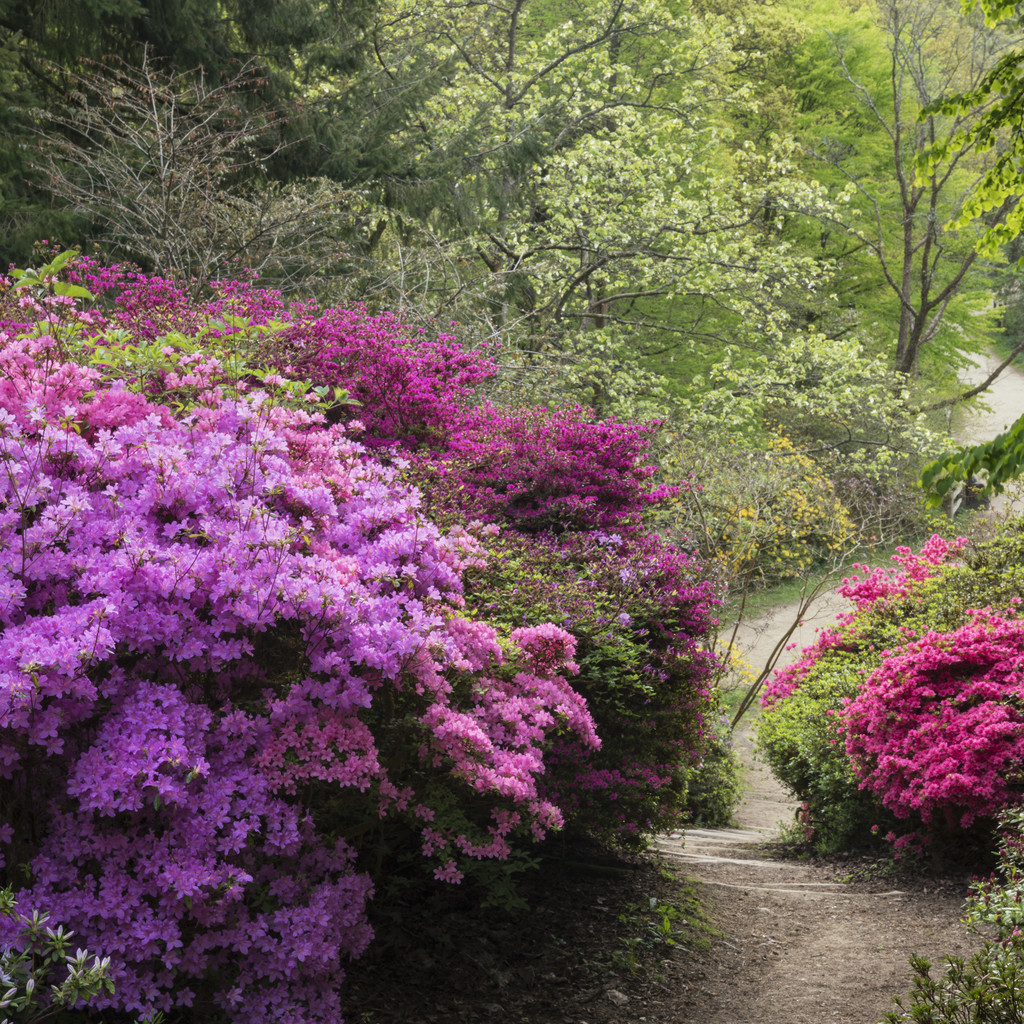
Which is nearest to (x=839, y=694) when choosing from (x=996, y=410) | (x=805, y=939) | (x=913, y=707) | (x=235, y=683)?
(x=913, y=707)

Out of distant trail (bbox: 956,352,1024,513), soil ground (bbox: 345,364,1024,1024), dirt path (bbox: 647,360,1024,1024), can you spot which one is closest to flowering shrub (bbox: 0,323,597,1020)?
soil ground (bbox: 345,364,1024,1024)

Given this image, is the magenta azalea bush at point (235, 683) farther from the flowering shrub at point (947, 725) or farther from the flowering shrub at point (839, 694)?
the flowering shrub at point (839, 694)

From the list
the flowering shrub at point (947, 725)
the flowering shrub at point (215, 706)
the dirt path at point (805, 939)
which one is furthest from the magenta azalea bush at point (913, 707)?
the flowering shrub at point (215, 706)

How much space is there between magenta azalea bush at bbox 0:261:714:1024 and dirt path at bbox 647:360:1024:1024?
1149 millimetres

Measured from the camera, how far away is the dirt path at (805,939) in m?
4.20

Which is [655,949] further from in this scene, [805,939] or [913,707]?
[913,707]

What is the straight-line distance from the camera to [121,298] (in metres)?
6.99

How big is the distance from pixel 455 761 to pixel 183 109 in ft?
34.9

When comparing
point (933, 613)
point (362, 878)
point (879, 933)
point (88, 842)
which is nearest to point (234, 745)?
point (88, 842)

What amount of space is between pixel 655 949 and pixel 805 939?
48.8 inches

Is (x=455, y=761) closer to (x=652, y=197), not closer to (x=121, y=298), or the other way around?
(x=121, y=298)

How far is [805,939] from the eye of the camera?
5305 mm

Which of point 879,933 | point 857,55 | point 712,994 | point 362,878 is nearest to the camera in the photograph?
point 362,878

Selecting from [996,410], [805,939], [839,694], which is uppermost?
[996,410]
